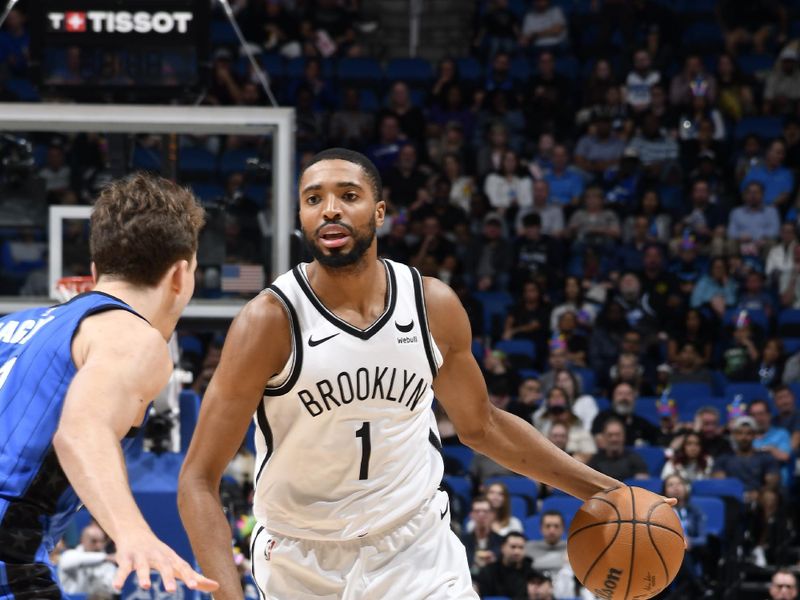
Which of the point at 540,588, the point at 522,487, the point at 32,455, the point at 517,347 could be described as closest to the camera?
the point at 32,455

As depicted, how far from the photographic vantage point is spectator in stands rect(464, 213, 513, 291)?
44.3 feet

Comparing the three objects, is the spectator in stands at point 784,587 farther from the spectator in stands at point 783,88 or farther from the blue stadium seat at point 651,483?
the spectator in stands at point 783,88

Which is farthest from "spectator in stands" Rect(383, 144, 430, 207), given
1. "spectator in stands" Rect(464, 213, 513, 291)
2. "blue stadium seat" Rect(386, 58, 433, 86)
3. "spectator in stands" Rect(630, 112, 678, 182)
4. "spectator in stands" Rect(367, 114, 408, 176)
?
"spectator in stands" Rect(630, 112, 678, 182)

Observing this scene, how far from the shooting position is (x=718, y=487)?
10.5 m

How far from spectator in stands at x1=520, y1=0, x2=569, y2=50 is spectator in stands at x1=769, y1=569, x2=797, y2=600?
28.0 feet

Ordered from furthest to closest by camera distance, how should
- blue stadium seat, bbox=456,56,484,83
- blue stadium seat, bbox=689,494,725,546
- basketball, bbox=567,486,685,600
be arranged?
1. blue stadium seat, bbox=456,56,484,83
2. blue stadium seat, bbox=689,494,725,546
3. basketball, bbox=567,486,685,600

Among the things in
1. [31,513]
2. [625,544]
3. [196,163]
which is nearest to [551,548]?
[196,163]

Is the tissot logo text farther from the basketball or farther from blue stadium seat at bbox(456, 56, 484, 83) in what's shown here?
blue stadium seat at bbox(456, 56, 484, 83)

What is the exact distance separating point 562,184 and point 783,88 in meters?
2.92

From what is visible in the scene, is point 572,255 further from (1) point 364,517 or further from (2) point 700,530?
(1) point 364,517

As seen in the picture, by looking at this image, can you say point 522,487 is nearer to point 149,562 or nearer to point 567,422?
point 567,422

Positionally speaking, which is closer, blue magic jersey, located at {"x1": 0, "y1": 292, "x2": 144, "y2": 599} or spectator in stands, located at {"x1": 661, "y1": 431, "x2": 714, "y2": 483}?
blue magic jersey, located at {"x1": 0, "y1": 292, "x2": 144, "y2": 599}

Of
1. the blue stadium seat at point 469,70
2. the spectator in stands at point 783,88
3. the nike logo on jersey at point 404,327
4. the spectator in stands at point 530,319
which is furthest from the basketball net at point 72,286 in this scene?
the spectator in stands at point 783,88

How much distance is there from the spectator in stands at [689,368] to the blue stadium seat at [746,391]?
31 centimetres
